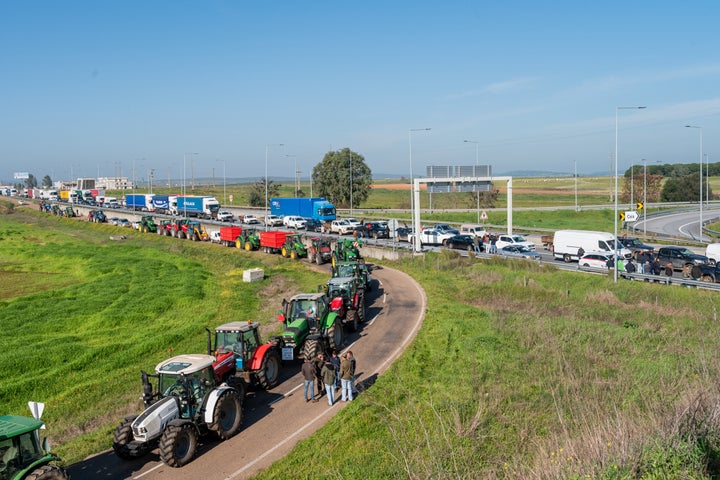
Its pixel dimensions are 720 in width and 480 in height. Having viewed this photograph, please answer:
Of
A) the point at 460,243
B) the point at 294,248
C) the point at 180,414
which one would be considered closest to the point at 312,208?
the point at 294,248

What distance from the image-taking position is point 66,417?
59.2ft

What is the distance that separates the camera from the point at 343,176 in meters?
98.1

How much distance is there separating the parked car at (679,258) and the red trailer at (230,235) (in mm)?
34324

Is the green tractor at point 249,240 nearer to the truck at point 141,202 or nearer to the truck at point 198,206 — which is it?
the truck at point 198,206

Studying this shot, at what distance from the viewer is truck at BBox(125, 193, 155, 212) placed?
96.9 meters

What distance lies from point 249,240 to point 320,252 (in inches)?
470

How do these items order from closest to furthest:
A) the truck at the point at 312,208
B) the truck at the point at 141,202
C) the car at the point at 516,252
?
1. the car at the point at 516,252
2. the truck at the point at 312,208
3. the truck at the point at 141,202

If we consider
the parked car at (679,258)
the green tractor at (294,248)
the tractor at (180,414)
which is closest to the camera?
the tractor at (180,414)

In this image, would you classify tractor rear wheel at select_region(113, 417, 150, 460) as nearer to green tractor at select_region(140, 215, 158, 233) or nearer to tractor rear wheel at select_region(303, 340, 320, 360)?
tractor rear wheel at select_region(303, 340, 320, 360)

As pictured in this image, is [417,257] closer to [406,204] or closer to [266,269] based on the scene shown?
[266,269]

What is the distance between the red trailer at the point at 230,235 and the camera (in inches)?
2156

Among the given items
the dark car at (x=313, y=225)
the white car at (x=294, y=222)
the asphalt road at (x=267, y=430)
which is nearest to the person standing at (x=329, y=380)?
the asphalt road at (x=267, y=430)

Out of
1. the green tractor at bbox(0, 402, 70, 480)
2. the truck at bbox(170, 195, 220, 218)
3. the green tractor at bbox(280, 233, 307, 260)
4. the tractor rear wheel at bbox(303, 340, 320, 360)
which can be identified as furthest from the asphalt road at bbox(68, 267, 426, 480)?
the truck at bbox(170, 195, 220, 218)

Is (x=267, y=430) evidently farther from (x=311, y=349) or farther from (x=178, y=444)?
(x=311, y=349)
